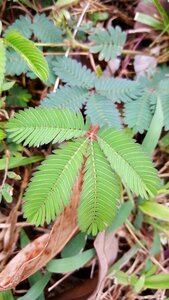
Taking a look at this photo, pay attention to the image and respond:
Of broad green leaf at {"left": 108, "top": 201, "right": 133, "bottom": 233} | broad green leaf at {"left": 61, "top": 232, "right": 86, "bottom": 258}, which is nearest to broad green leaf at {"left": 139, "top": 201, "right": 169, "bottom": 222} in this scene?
broad green leaf at {"left": 108, "top": 201, "right": 133, "bottom": 233}

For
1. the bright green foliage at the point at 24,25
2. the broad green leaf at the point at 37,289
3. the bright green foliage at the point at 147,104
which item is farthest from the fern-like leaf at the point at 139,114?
the broad green leaf at the point at 37,289

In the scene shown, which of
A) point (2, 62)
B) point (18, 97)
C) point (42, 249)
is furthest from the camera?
point (18, 97)

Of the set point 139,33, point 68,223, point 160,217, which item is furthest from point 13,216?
point 139,33

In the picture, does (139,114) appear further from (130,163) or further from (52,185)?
(52,185)

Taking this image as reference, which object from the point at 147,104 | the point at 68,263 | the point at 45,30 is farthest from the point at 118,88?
the point at 68,263

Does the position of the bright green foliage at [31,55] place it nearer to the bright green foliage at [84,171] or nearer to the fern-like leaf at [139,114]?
the bright green foliage at [84,171]

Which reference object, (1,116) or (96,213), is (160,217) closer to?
(96,213)
